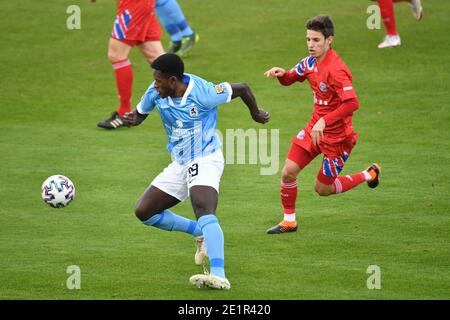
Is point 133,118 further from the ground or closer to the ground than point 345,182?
further from the ground

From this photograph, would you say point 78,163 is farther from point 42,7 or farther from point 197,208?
point 42,7

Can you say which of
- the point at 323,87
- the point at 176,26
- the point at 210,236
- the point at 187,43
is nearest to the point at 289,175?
the point at 323,87

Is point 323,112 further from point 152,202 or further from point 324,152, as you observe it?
point 152,202

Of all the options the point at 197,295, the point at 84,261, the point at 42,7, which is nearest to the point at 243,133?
the point at 84,261

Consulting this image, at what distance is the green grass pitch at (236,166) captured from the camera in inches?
349

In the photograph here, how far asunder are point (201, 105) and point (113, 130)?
637 centimetres

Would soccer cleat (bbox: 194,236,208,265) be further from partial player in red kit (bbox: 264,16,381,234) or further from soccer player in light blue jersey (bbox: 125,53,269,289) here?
partial player in red kit (bbox: 264,16,381,234)

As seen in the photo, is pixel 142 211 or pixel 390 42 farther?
pixel 390 42

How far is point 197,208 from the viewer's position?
8.60 metres

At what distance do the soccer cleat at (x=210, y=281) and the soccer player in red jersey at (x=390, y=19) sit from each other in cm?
1003

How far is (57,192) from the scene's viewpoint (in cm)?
973

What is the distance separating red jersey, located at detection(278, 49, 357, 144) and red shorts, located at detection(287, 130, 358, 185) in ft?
0.24

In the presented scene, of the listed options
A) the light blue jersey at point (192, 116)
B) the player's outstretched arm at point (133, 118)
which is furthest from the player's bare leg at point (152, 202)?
the player's outstretched arm at point (133, 118)

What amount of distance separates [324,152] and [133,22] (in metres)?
5.47
